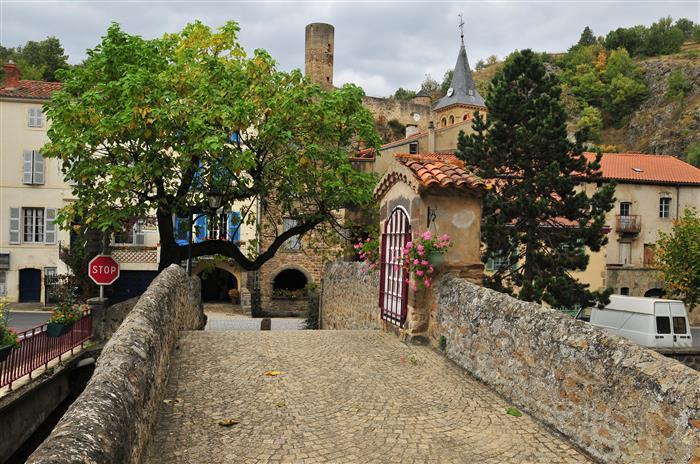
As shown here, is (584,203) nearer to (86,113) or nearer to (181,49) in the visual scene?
(181,49)

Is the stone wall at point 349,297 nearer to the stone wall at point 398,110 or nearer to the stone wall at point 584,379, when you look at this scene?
the stone wall at point 584,379

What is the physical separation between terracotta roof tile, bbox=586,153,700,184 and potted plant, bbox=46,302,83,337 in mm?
27686

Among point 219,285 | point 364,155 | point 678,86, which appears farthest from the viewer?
point 678,86

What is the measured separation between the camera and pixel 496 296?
6324 millimetres

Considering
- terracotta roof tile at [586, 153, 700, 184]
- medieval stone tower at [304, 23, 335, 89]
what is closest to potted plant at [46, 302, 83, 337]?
terracotta roof tile at [586, 153, 700, 184]

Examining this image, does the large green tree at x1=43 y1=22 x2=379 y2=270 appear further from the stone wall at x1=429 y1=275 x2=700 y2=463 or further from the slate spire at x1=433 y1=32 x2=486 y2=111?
the slate spire at x1=433 y1=32 x2=486 y2=111

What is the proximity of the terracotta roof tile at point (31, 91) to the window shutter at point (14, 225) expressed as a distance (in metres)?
5.61

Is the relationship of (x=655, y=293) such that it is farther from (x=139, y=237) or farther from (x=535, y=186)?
(x=139, y=237)

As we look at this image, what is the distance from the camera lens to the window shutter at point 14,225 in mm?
27422

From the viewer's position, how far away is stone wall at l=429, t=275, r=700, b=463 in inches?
140

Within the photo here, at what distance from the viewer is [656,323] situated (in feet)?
61.8

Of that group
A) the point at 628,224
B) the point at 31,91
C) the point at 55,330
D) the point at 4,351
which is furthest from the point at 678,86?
the point at 4,351

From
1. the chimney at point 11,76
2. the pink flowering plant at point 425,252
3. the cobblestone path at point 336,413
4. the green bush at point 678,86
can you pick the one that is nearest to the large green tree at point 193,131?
the pink flowering plant at point 425,252

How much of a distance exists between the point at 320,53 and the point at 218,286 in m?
30.2
